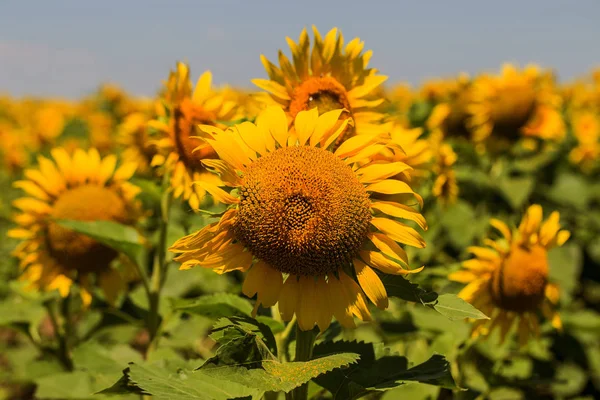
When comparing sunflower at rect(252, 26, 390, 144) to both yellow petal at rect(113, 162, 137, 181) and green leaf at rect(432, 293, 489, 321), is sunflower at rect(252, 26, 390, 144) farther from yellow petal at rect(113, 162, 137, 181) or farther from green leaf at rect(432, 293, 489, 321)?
yellow petal at rect(113, 162, 137, 181)

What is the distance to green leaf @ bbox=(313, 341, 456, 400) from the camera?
1.58 m

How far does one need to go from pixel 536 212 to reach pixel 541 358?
6.01 feet

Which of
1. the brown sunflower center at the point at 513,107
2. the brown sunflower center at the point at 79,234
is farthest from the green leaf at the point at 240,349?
the brown sunflower center at the point at 513,107

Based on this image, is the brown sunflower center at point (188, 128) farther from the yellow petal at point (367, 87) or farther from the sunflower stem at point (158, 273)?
the yellow petal at point (367, 87)

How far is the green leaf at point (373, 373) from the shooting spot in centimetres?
158

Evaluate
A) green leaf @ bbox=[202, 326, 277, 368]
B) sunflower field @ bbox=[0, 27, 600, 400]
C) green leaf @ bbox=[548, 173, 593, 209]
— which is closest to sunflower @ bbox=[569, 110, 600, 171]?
green leaf @ bbox=[548, 173, 593, 209]

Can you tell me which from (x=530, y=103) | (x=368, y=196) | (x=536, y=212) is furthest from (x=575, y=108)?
(x=368, y=196)

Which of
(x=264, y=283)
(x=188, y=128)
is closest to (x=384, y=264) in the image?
(x=264, y=283)

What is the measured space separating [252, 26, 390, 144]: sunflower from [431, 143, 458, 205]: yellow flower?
1.75 meters

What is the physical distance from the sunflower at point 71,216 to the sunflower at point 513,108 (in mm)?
3116

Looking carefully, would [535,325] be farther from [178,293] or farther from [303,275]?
[178,293]

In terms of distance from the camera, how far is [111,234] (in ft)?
7.96

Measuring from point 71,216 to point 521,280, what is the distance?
83.6 inches

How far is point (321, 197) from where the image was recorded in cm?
150
